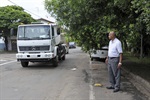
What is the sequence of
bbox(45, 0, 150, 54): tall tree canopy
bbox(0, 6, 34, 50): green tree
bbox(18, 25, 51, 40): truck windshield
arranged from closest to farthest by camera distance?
bbox(45, 0, 150, 54): tall tree canopy, bbox(18, 25, 51, 40): truck windshield, bbox(0, 6, 34, 50): green tree

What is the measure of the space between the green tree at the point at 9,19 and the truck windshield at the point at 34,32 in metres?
27.0

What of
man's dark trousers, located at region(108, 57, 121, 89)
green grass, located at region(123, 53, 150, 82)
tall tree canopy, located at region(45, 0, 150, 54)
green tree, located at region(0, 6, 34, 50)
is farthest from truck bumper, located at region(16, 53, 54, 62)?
green tree, located at region(0, 6, 34, 50)

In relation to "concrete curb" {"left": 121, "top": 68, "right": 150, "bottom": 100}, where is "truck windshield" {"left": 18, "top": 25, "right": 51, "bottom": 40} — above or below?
above

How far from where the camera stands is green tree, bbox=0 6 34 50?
4397cm

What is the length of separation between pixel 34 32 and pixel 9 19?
95.9 ft

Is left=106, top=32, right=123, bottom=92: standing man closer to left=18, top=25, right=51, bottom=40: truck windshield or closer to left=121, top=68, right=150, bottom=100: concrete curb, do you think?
left=121, top=68, right=150, bottom=100: concrete curb

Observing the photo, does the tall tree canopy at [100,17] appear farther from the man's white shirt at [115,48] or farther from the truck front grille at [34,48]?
the truck front grille at [34,48]

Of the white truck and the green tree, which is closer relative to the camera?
the white truck

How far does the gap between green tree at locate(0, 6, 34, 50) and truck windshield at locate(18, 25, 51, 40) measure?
2701 cm

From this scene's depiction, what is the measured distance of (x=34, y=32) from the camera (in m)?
17.0

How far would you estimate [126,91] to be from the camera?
9.51 metres

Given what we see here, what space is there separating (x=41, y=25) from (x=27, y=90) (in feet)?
26.9

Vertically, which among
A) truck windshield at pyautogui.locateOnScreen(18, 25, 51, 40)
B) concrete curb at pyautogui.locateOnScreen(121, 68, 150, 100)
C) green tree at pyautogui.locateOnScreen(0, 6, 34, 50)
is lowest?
concrete curb at pyautogui.locateOnScreen(121, 68, 150, 100)

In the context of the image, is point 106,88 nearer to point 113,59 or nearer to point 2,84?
point 113,59
